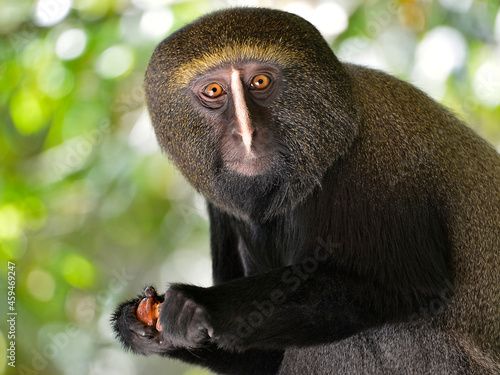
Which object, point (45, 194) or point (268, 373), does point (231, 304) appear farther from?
point (45, 194)

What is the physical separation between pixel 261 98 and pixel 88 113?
8.66 feet

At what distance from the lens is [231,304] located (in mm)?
3252

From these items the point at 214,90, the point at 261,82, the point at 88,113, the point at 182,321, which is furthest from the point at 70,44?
the point at 182,321

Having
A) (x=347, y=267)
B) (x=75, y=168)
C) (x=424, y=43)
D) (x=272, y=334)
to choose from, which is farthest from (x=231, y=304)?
(x=424, y=43)

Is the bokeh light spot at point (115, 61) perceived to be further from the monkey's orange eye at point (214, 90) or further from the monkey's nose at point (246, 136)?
the monkey's nose at point (246, 136)

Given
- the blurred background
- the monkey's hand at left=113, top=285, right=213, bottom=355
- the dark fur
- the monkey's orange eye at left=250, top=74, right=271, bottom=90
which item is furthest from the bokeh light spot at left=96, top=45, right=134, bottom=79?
the monkey's hand at left=113, top=285, right=213, bottom=355

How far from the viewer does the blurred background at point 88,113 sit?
5609mm

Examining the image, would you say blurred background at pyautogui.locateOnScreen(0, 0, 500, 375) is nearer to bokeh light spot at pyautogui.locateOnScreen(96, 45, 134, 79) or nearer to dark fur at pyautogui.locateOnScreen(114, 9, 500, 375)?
bokeh light spot at pyautogui.locateOnScreen(96, 45, 134, 79)

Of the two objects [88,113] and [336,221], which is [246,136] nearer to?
[336,221]

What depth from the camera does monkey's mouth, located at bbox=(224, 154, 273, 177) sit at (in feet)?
11.6

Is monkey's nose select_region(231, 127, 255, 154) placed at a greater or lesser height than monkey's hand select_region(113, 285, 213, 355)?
greater

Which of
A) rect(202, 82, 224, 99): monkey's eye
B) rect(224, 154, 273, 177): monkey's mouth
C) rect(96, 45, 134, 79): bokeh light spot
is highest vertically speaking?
rect(96, 45, 134, 79): bokeh light spot

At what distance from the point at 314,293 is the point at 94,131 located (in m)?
3.22

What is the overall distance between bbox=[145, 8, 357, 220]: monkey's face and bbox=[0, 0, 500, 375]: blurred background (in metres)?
1.78
